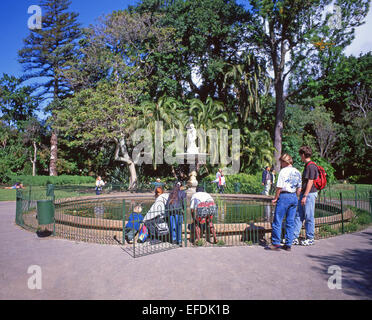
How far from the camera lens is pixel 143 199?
1438 cm

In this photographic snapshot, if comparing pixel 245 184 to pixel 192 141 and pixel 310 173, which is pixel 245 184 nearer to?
pixel 192 141

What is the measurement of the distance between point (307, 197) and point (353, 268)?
167 centimetres

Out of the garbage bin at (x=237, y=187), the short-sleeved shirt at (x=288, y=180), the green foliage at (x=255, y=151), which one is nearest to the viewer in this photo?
the short-sleeved shirt at (x=288, y=180)

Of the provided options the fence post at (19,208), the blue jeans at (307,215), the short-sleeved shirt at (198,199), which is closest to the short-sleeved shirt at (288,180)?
the blue jeans at (307,215)

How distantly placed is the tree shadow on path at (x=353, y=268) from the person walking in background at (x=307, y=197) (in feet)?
2.58

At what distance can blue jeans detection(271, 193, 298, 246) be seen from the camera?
19.6 feet

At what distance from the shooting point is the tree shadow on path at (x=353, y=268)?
4.16m

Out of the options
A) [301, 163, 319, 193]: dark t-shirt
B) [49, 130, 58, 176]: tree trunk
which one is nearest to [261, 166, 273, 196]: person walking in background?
[301, 163, 319, 193]: dark t-shirt

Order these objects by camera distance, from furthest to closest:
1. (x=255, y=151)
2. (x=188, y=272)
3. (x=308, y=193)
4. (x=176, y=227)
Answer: (x=255, y=151)
(x=176, y=227)
(x=308, y=193)
(x=188, y=272)

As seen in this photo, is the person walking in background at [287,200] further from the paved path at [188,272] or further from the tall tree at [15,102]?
the tall tree at [15,102]

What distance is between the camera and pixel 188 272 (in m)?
4.93

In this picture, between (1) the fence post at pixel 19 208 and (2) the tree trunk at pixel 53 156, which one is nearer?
(1) the fence post at pixel 19 208

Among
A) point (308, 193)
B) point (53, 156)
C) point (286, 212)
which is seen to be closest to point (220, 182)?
point (308, 193)

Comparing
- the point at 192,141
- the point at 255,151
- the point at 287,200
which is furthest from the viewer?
the point at 255,151
